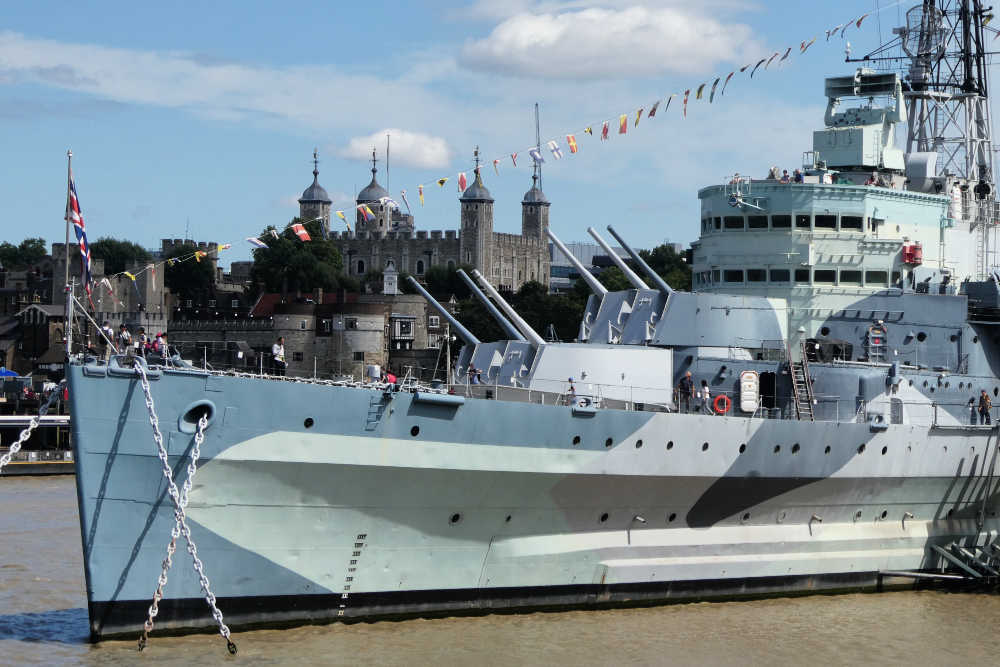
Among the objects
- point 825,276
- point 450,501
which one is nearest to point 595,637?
point 450,501

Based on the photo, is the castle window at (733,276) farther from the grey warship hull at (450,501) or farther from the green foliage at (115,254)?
the green foliage at (115,254)

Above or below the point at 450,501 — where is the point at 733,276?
above

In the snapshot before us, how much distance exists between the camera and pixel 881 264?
26016 mm

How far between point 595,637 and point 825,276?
9.00 meters

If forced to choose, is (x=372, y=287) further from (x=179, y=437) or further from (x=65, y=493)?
(x=179, y=437)

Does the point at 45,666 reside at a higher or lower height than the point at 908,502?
lower

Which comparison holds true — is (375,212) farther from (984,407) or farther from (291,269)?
(984,407)

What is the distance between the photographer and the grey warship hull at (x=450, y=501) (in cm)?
1847

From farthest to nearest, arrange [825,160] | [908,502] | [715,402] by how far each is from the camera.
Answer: [825,160] < [908,502] < [715,402]

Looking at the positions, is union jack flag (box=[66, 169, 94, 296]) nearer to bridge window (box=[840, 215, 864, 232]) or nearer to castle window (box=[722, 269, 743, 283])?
castle window (box=[722, 269, 743, 283])

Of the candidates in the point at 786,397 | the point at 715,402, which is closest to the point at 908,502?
the point at 786,397

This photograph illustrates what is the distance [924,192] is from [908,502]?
7.25m

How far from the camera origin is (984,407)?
2506 cm

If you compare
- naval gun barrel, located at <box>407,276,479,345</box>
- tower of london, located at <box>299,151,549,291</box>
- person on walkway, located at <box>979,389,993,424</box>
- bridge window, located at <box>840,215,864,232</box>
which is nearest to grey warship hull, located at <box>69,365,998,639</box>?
person on walkway, located at <box>979,389,993,424</box>
